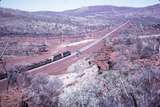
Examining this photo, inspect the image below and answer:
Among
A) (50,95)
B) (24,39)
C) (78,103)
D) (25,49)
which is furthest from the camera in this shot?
(24,39)

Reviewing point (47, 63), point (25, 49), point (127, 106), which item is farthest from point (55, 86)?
point (25, 49)

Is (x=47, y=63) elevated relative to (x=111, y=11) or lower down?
lower down

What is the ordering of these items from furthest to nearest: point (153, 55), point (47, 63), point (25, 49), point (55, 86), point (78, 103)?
1. point (25, 49)
2. point (47, 63)
3. point (153, 55)
4. point (55, 86)
5. point (78, 103)

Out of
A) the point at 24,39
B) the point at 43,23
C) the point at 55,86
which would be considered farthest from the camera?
the point at 43,23

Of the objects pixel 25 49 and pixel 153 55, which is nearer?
pixel 153 55

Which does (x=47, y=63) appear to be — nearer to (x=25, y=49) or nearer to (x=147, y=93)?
(x=25, y=49)

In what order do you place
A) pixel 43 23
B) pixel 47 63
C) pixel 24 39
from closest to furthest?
pixel 47 63 < pixel 24 39 < pixel 43 23

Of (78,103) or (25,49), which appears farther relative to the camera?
(25,49)

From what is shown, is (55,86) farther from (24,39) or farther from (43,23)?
(43,23)

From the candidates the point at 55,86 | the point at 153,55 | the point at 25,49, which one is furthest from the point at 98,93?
the point at 25,49
